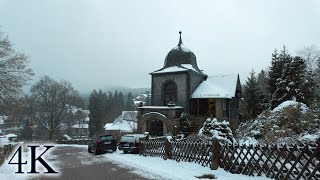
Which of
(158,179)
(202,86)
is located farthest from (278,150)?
(202,86)

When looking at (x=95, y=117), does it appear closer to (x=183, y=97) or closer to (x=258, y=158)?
(x=183, y=97)

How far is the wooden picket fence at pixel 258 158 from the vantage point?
9.41m

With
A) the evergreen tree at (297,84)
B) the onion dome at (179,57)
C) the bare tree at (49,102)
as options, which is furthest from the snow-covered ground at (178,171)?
the bare tree at (49,102)

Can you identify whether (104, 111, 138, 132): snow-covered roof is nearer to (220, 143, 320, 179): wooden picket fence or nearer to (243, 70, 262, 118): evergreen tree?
(243, 70, 262, 118): evergreen tree

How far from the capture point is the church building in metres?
32.9

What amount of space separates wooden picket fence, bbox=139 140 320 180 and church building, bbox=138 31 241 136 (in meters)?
15.8

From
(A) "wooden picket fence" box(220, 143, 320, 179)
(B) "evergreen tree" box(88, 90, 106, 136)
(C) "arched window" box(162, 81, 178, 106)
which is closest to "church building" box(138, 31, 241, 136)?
(C) "arched window" box(162, 81, 178, 106)

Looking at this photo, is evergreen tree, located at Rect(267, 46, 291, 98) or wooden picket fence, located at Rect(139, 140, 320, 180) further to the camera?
evergreen tree, located at Rect(267, 46, 291, 98)

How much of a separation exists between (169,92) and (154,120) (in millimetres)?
5008

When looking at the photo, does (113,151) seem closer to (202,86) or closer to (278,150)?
(202,86)

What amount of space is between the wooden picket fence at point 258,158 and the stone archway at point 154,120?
1463 cm

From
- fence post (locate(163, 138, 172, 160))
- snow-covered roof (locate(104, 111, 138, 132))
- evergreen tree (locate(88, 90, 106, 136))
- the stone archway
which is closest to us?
Result: fence post (locate(163, 138, 172, 160))

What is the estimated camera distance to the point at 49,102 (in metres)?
52.6

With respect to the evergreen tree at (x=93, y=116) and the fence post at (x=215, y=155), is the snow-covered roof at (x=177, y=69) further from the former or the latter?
the evergreen tree at (x=93, y=116)
